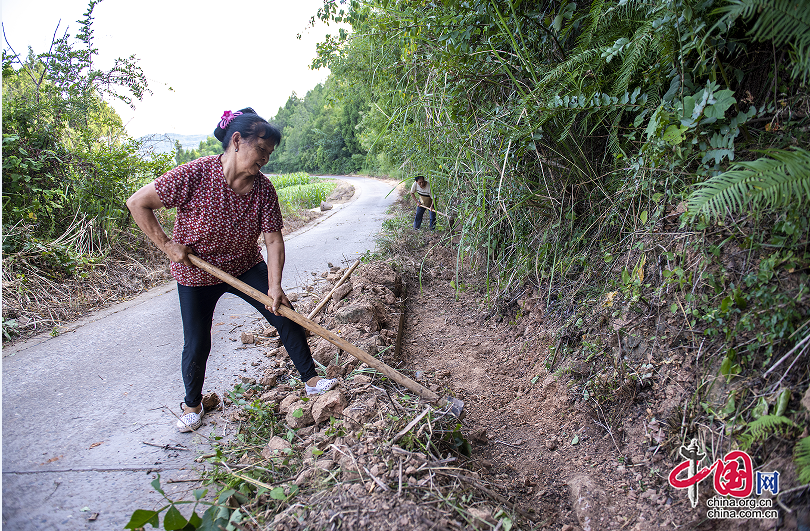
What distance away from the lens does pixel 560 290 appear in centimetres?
312

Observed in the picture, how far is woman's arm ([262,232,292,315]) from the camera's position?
8.31 feet

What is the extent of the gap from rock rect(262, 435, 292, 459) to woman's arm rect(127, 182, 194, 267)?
111 centimetres

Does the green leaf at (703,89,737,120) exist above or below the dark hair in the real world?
below

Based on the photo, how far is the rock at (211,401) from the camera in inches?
110

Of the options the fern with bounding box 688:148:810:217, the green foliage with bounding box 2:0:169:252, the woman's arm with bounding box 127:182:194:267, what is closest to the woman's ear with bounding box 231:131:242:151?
the woman's arm with bounding box 127:182:194:267

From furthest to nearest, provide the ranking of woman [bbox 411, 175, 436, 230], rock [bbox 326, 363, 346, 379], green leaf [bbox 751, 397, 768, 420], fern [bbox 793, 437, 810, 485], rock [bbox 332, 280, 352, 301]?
woman [bbox 411, 175, 436, 230] → rock [bbox 332, 280, 352, 301] → rock [bbox 326, 363, 346, 379] → green leaf [bbox 751, 397, 768, 420] → fern [bbox 793, 437, 810, 485]

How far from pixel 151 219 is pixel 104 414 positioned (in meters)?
1.46

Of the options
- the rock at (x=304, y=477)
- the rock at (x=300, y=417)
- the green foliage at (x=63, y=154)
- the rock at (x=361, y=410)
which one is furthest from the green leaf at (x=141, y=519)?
the green foliage at (x=63, y=154)

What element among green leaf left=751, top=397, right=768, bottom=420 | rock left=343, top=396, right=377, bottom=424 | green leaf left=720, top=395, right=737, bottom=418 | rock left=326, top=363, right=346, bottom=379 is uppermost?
green leaf left=751, top=397, right=768, bottom=420

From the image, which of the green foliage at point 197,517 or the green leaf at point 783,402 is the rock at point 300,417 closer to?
the green foliage at point 197,517

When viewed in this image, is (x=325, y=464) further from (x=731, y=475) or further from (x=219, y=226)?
(x=731, y=475)

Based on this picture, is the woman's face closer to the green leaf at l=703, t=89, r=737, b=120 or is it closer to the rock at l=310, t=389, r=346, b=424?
the rock at l=310, t=389, r=346, b=424

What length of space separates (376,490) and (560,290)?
6.57 ft

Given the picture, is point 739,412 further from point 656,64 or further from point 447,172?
point 447,172
